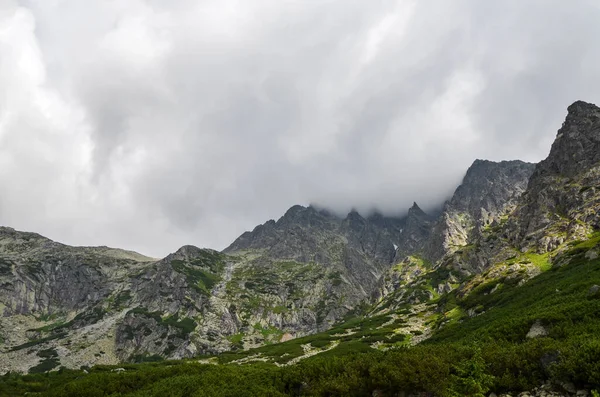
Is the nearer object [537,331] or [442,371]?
[442,371]

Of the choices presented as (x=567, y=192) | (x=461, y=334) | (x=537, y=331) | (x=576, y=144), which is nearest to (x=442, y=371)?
(x=537, y=331)

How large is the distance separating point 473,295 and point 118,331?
176 m

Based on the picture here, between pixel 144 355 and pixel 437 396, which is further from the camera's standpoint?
pixel 144 355

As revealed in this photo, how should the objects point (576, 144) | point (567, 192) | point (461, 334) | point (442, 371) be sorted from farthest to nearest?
point (576, 144) < point (567, 192) < point (461, 334) < point (442, 371)

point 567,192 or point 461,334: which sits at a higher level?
point 567,192

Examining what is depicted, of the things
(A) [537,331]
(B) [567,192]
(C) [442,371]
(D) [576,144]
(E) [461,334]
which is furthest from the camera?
(D) [576,144]

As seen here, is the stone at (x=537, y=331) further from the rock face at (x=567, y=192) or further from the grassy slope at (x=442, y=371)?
the rock face at (x=567, y=192)

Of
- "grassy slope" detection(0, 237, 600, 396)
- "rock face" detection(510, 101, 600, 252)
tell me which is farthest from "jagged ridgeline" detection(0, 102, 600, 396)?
"rock face" detection(510, 101, 600, 252)

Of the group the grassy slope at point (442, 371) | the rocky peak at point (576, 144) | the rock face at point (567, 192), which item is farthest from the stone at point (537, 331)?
the rocky peak at point (576, 144)

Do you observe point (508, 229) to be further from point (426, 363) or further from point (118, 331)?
point (118, 331)

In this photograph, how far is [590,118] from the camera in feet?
553

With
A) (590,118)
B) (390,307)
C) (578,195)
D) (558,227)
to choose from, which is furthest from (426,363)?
(590,118)

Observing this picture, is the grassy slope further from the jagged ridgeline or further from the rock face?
the rock face

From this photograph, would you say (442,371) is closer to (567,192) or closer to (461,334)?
(461,334)
